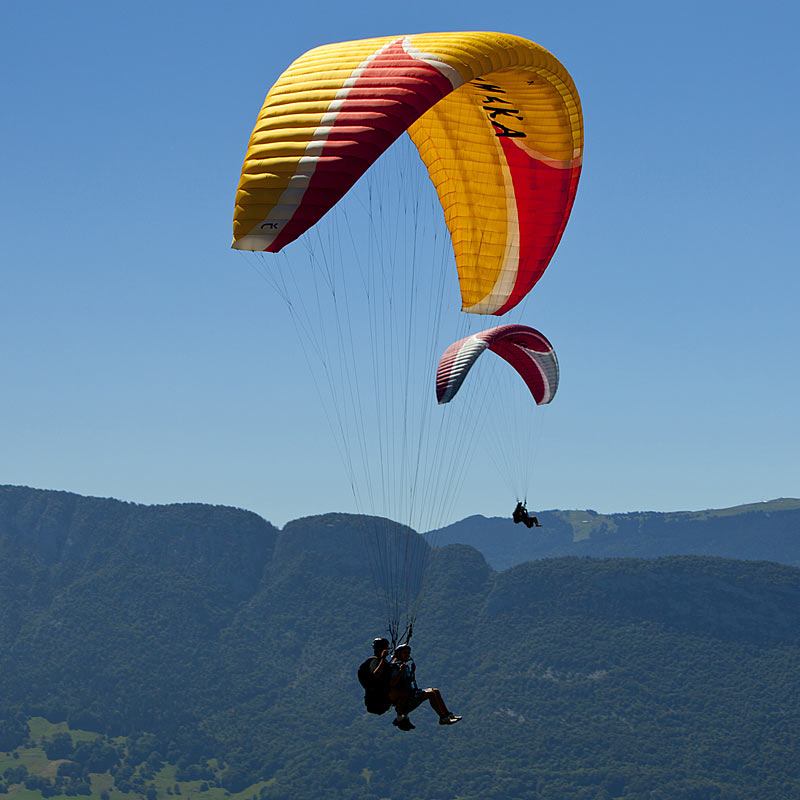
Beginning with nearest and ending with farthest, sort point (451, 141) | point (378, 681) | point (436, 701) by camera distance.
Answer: point (378, 681), point (436, 701), point (451, 141)

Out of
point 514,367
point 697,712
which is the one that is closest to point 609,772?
point 697,712

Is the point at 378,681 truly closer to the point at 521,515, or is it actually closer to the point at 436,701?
the point at 436,701

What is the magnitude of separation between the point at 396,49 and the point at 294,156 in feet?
12.3

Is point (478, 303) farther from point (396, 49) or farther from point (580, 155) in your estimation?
point (396, 49)

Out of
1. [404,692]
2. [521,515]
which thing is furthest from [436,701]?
[521,515]

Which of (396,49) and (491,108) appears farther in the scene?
(491,108)

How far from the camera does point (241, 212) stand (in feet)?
68.2

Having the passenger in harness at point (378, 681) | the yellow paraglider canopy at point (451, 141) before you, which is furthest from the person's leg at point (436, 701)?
the yellow paraglider canopy at point (451, 141)

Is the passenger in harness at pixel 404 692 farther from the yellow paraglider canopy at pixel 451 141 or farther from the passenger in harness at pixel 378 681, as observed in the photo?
the yellow paraglider canopy at pixel 451 141

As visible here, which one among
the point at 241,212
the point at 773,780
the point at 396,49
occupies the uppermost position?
the point at 396,49

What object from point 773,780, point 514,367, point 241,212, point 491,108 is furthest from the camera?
point 773,780

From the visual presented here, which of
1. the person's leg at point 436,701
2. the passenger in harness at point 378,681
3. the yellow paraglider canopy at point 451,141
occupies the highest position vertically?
the yellow paraglider canopy at point 451,141

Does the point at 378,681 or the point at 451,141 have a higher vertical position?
the point at 451,141

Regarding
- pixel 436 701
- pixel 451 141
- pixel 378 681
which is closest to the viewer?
pixel 378 681
